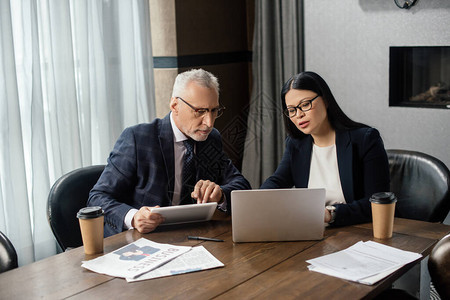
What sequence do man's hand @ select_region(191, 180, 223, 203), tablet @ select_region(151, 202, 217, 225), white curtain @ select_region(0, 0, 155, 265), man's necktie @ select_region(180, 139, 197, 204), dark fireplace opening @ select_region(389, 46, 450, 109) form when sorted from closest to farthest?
tablet @ select_region(151, 202, 217, 225)
man's hand @ select_region(191, 180, 223, 203)
man's necktie @ select_region(180, 139, 197, 204)
white curtain @ select_region(0, 0, 155, 265)
dark fireplace opening @ select_region(389, 46, 450, 109)

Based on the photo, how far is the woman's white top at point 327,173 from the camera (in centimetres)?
236

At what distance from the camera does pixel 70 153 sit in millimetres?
3215

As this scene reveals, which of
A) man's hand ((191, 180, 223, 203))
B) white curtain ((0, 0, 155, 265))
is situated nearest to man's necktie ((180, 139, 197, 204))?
man's hand ((191, 180, 223, 203))

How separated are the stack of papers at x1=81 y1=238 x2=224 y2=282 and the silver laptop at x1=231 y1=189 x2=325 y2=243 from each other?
17cm

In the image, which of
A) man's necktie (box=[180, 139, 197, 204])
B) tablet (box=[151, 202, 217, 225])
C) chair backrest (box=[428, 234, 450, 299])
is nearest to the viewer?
chair backrest (box=[428, 234, 450, 299])

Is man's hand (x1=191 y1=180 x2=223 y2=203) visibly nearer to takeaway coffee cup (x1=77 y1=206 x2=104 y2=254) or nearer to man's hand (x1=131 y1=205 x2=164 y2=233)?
man's hand (x1=131 y1=205 x2=164 y2=233)

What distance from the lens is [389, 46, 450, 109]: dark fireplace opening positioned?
3484 mm

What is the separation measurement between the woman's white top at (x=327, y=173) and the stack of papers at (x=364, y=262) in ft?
1.70

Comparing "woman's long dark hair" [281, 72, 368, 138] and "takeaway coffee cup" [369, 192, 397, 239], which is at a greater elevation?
"woman's long dark hair" [281, 72, 368, 138]

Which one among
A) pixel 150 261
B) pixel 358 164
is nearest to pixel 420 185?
pixel 358 164

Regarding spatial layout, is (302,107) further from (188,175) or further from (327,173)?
(188,175)

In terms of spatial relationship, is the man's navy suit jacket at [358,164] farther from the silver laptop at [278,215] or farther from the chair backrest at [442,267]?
the chair backrest at [442,267]

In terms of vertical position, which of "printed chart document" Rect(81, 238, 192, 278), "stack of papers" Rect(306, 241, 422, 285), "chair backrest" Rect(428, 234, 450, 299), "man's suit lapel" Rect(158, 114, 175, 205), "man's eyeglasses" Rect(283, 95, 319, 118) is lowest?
"stack of papers" Rect(306, 241, 422, 285)

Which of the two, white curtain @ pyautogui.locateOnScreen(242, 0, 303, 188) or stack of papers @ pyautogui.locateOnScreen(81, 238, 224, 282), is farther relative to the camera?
white curtain @ pyautogui.locateOnScreen(242, 0, 303, 188)
